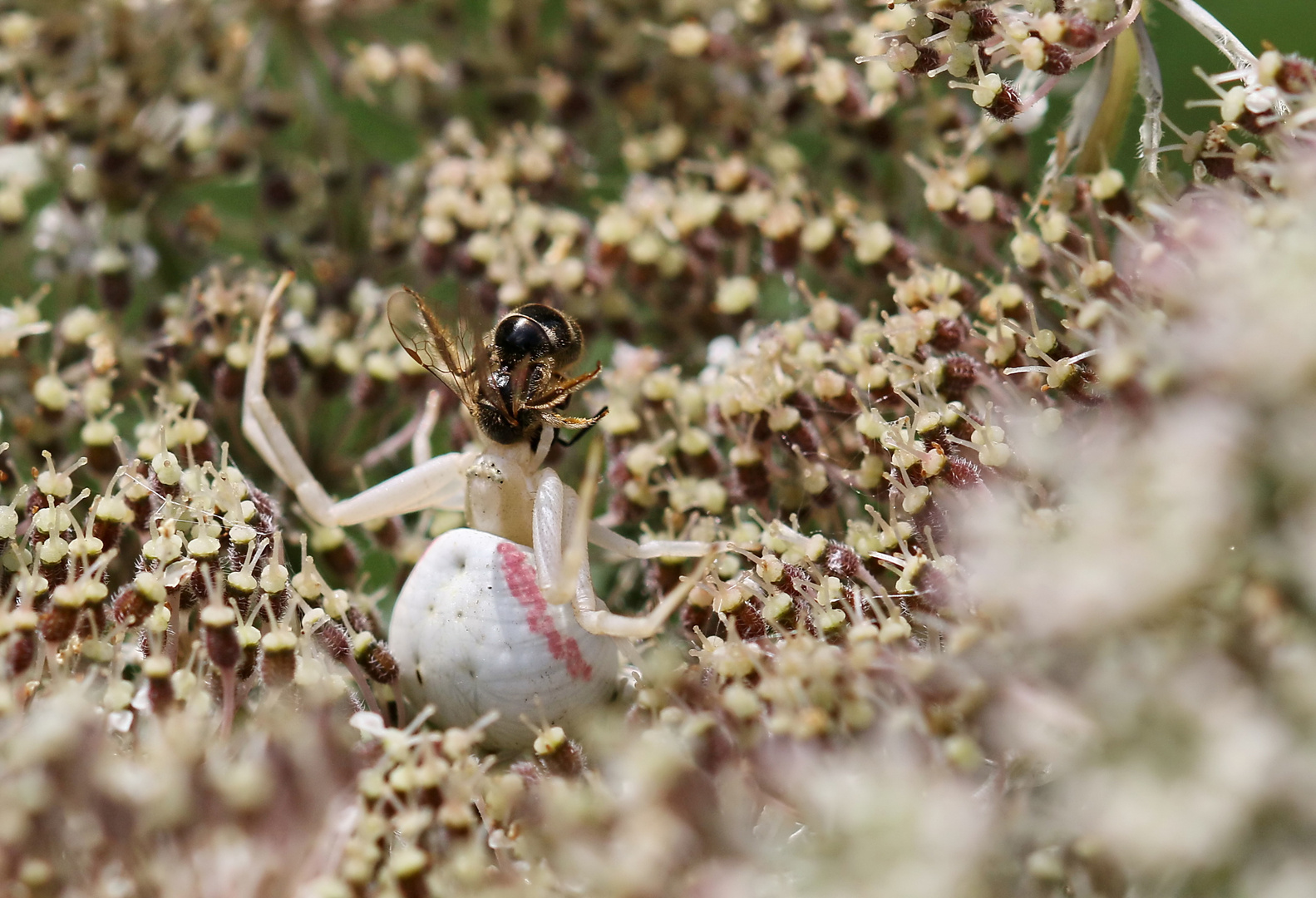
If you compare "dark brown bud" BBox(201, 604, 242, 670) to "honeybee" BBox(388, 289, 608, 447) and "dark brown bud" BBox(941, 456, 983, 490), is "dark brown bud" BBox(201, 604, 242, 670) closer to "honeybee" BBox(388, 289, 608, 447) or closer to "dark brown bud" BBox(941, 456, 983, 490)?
"honeybee" BBox(388, 289, 608, 447)

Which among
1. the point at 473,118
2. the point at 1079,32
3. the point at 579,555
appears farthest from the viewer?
the point at 473,118

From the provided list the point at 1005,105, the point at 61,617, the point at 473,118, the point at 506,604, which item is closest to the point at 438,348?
the point at 506,604

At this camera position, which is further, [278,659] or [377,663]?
[377,663]

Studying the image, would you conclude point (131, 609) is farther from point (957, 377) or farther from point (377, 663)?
point (957, 377)

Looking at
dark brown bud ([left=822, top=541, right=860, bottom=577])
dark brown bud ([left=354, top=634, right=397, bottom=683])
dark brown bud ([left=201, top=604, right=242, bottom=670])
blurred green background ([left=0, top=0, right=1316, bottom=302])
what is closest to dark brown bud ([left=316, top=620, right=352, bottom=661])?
dark brown bud ([left=354, top=634, right=397, bottom=683])

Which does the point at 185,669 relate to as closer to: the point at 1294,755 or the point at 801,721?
the point at 801,721

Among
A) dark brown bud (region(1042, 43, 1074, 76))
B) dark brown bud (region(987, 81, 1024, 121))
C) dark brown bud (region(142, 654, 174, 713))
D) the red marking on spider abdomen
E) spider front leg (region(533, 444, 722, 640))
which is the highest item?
dark brown bud (region(1042, 43, 1074, 76))

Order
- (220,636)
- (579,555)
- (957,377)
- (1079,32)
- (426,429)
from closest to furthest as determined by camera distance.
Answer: (579,555) < (220,636) < (1079,32) < (957,377) < (426,429)
